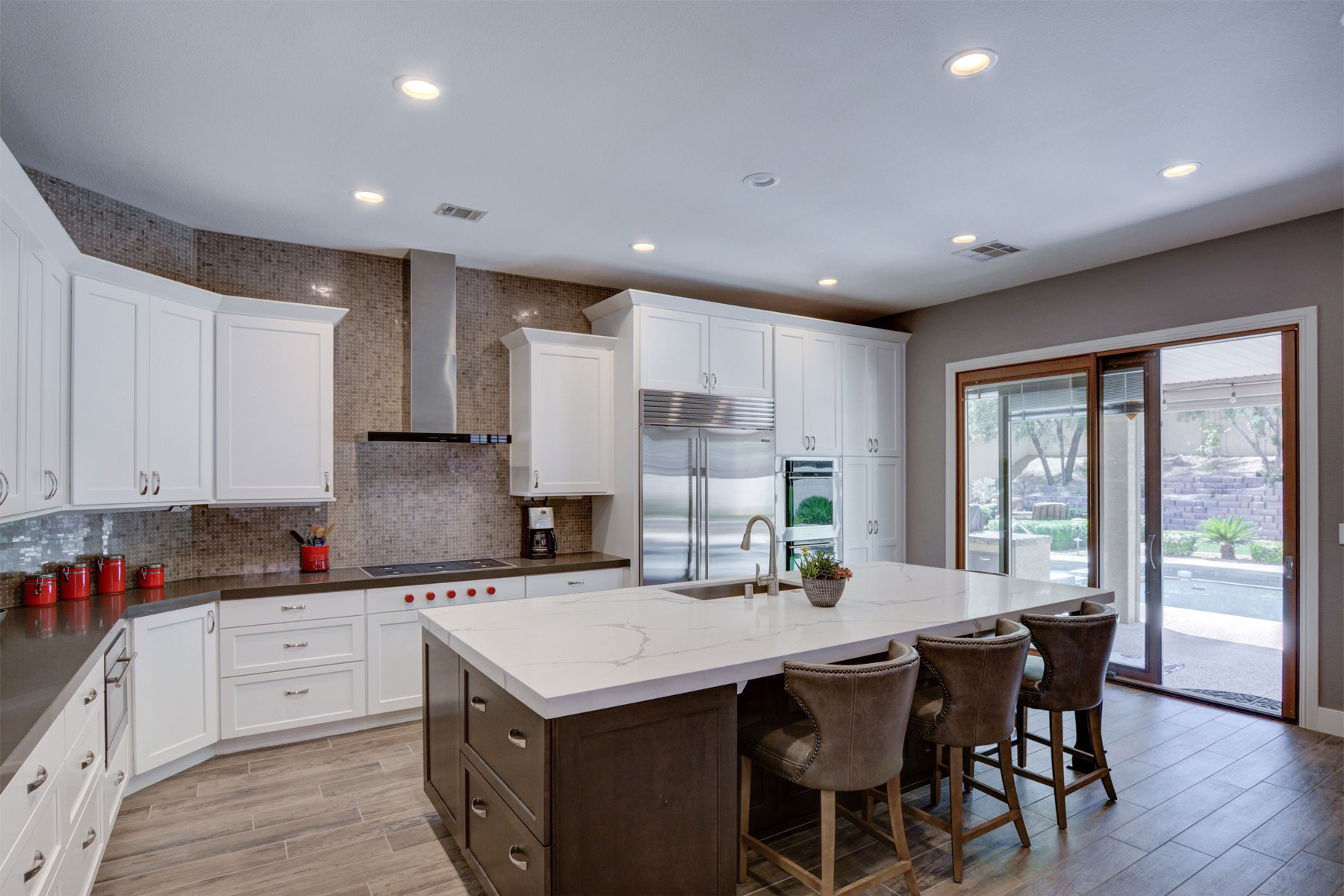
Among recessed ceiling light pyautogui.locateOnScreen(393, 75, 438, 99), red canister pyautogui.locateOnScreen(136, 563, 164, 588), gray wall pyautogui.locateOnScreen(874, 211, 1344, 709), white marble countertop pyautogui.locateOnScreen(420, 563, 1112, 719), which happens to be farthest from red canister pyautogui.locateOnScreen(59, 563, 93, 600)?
gray wall pyautogui.locateOnScreen(874, 211, 1344, 709)

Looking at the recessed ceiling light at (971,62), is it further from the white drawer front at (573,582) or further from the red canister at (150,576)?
the red canister at (150,576)

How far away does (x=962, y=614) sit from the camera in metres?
2.74

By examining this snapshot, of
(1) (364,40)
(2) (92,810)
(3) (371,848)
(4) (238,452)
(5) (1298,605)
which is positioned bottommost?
(3) (371,848)

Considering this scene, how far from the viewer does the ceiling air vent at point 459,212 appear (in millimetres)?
3648

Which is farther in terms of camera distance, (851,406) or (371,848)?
(851,406)

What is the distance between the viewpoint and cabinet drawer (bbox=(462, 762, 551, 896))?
1894 millimetres

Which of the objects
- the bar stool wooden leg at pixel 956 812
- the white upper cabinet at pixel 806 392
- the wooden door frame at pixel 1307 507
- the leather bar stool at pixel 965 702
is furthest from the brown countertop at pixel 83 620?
the wooden door frame at pixel 1307 507

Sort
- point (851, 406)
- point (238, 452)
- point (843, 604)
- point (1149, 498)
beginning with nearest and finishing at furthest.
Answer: point (843, 604) < point (238, 452) < point (1149, 498) < point (851, 406)

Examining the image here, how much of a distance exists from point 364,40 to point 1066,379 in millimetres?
4669

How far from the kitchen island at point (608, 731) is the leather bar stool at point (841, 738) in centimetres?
16

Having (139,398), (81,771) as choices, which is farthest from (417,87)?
(81,771)

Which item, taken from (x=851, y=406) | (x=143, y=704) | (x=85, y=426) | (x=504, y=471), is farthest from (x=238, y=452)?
(x=851, y=406)

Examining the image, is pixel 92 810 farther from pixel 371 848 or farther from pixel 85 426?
pixel 85 426

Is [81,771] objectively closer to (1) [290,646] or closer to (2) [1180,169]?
(1) [290,646]
